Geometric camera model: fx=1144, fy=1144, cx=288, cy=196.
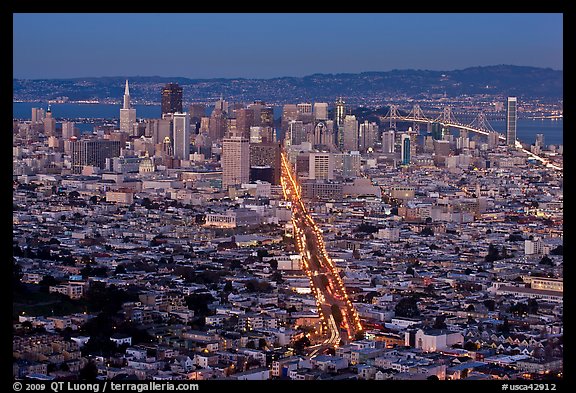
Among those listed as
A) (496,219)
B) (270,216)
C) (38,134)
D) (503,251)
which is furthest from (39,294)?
(38,134)

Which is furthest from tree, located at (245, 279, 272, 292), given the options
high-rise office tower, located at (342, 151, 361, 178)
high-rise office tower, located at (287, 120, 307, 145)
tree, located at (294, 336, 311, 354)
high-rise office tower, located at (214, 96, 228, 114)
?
high-rise office tower, located at (287, 120, 307, 145)

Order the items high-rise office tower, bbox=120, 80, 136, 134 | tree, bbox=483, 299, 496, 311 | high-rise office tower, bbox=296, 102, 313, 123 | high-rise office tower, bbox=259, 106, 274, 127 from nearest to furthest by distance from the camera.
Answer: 1. tree, bbox=483, 299, 496, 311
2. high-rise office tower, bbox=296, 102, 313, 123
3. high-rise office tower, bbox=259, 106, 274, 127
4. high-rise office tower, bbox=120, 80, 136, 134

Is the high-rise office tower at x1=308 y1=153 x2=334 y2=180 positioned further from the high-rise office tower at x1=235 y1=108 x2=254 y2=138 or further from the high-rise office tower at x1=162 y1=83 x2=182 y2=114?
the high-rise office tower at x1=162 y1=83 x2=182 y2=114

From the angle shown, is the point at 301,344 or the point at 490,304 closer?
the point at 301,344

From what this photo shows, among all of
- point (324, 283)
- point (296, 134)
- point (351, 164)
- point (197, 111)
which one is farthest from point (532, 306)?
point (197, 111)

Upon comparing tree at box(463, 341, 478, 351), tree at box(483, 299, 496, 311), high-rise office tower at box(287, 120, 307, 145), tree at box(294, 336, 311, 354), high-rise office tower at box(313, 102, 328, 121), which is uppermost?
high-rise office tower at box(313, 102, 328, 121)

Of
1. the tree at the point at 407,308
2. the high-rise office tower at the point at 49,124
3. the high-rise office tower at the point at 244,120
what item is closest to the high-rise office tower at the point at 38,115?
the high-rise office tower at the point at 49,124

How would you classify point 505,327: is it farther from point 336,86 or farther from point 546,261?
point 336,86
